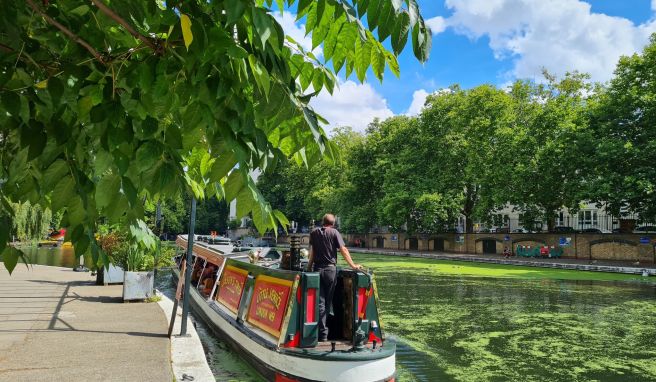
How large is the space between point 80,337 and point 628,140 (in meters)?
31.7

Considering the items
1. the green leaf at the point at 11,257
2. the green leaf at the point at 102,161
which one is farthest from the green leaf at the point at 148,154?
the green leaf at the point at 11,257

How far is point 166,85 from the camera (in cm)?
217

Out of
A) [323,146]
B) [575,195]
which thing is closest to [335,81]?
[323,146]

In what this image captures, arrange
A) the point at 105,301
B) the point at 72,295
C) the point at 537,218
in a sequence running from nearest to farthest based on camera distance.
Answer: the point at 105,301
the point at 72,295
the point at 537,218

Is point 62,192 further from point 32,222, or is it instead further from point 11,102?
point 32,222

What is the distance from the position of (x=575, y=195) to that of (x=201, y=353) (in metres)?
29.5

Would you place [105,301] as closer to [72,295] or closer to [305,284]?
[72,295]

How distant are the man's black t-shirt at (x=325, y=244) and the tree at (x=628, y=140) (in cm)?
2640

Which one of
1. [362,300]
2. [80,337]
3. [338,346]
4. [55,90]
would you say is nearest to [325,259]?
[362,300]

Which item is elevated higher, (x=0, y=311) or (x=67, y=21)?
(x=67, y=21)

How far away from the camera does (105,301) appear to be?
39.5 feet

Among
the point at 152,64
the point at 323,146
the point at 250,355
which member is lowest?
the point at 250,355

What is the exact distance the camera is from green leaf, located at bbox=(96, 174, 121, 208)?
221cm

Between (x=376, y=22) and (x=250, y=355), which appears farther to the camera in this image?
(x=250, y=355)
